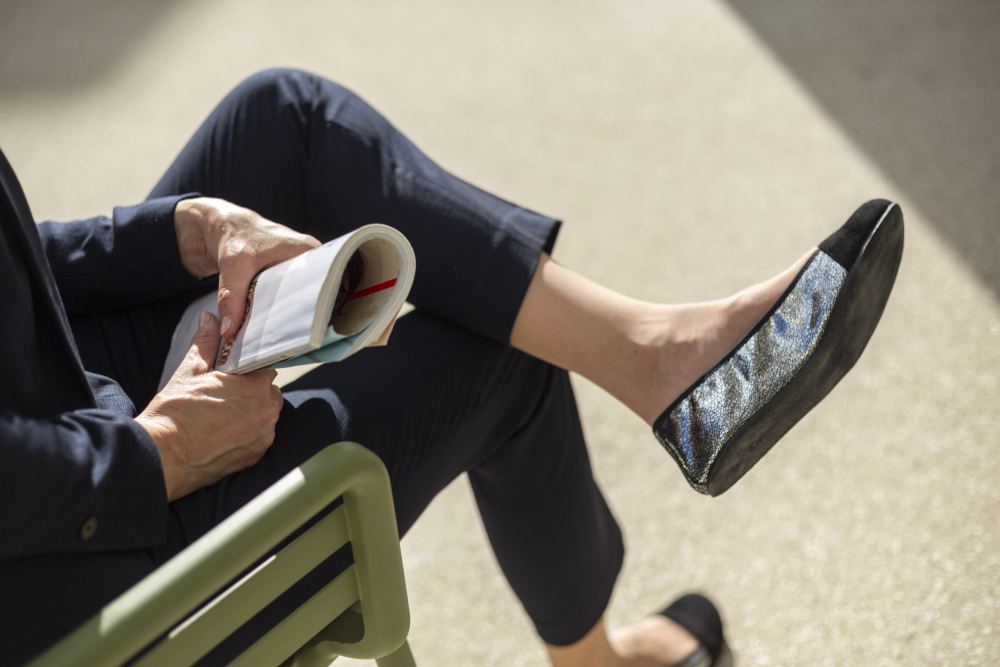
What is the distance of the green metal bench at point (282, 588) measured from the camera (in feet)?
1.69

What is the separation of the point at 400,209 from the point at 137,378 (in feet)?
0.90

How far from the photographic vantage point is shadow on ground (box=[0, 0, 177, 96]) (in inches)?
103

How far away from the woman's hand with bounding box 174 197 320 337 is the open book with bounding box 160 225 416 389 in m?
0.01

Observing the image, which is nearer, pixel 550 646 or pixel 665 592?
pixel 550 646

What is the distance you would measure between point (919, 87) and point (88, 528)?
181 centimetres

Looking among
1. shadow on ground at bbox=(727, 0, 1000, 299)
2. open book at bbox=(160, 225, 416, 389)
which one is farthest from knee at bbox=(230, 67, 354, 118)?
shadow on ground at bbox=(727, 0, 1000, 299)

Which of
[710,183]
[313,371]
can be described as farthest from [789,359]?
[710,183]

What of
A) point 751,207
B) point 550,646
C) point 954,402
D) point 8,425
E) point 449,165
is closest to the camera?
point 8,425

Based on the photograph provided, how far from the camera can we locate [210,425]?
2.44 ft

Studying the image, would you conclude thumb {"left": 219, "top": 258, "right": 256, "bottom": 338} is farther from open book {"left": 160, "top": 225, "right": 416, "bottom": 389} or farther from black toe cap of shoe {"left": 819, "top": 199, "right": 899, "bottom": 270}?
black toe cap of shoe {"left": 819, "top": 199, "right": 899, "bottom": 270}

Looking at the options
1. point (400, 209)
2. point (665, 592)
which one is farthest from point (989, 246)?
point (400, 209)

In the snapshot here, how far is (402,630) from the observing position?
69 cm

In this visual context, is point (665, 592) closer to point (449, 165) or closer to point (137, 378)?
point (137, 378)

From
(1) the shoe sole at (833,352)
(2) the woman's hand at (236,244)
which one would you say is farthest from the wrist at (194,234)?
(1) the shoe sole at (833,352)
